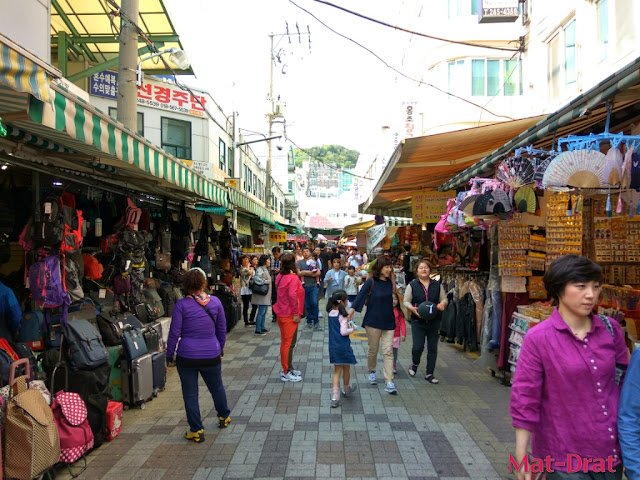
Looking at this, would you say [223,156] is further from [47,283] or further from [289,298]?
[47,283]

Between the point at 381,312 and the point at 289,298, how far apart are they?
4.44 ft

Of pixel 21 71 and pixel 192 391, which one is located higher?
pixel 21 71

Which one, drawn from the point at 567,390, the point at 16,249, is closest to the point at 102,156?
the point at 16,249

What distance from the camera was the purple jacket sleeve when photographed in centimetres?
225

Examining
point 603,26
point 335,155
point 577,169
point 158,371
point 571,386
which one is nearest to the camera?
point 571,386

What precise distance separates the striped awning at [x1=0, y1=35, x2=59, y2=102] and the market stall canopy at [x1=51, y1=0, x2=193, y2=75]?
985 centimetres

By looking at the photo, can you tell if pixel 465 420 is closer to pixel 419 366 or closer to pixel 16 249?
pixel 419 366

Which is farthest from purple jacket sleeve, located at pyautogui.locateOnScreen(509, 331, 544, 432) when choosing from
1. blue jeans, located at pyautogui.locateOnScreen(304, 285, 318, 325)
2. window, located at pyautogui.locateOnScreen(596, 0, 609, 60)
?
window, located at pyautogui.locateOnScreen(596, 0, 609, 60)

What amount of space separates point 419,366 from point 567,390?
5393mm

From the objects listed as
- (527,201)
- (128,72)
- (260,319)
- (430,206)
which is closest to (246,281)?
(260,319)

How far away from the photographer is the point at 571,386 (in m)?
2.17

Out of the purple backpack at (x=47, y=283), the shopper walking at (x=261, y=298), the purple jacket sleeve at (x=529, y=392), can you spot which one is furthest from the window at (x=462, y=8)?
the purple jacket sleeve at (x=529, y=392)

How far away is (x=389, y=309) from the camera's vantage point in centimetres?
600

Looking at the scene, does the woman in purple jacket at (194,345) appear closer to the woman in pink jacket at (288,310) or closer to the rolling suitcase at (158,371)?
the rolling suitcase at (158,371)
